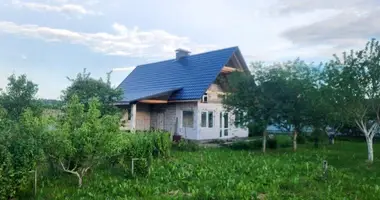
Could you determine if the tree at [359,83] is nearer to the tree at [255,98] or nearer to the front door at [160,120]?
the tree at [255,98]

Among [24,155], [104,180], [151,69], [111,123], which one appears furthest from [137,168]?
[151,69]

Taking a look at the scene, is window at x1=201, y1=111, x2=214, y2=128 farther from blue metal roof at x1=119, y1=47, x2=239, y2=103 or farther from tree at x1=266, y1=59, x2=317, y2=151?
tree at x1=266, y1=59, x2=317, y2=151

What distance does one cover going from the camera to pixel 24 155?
6.77 m

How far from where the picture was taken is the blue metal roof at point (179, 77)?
72.0 feet

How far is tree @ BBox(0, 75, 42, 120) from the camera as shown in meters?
11.6

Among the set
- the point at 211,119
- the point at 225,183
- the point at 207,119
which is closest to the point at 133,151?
the point at 225,183

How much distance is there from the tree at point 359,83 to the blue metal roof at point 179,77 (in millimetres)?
9397

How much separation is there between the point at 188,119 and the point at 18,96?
40.1 ft

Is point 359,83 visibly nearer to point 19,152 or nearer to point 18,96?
point 19,152

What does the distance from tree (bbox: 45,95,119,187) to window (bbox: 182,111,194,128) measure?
13.6m

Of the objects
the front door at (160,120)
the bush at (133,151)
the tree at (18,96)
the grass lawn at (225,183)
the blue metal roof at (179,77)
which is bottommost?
the grass lawn at (225,183)

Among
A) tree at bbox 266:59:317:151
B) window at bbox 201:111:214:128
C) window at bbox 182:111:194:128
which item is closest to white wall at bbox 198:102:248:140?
window at bbox 201:111:214:128

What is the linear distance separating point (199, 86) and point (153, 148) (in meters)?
10.2

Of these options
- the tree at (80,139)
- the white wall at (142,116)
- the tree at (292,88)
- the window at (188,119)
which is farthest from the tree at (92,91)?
the white wall at (142,116)
